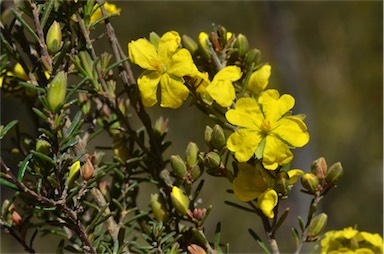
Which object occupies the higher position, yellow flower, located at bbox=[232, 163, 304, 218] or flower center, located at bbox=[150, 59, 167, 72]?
flower center, located at bbox=[150, 59, 167, 72]

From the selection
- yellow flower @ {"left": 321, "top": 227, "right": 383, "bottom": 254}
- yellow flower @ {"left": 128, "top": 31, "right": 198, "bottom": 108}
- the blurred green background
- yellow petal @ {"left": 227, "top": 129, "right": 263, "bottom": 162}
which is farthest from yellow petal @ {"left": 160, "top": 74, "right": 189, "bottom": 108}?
the blurred green background

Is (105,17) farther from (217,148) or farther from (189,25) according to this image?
(189,25)

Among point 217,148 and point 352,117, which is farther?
point 352,117

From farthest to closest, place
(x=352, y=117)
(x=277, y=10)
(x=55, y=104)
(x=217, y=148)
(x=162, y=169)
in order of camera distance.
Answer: (x=352, y=117) < (x=277, y=10) < (x=162, y=169) < (x=217, y=148) < (x=55, y=104)

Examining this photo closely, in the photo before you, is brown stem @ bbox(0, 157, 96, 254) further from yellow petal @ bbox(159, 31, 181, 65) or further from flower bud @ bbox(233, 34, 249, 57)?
flower bud @ bbox(233, 34, 249, 57)

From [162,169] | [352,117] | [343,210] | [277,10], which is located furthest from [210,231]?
[162,169]

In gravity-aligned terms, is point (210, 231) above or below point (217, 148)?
below

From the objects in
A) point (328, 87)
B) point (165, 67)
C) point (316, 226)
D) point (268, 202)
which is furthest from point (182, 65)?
point (328, 87)

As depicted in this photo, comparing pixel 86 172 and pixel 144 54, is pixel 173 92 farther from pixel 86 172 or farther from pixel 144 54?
pixel 86 172
